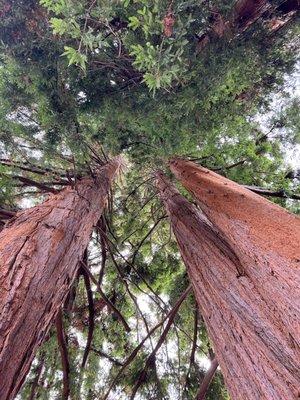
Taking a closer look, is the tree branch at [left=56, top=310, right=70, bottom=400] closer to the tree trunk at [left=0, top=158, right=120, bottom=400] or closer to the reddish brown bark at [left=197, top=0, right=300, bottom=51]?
the tree trunk at [left=0, top=158, right=120, bottom=400]

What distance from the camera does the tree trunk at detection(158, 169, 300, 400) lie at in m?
1.99

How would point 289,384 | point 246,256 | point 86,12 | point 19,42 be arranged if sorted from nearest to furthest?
1. point 289,384
2. point 246,256
3. point 86,12
4. point 19,42

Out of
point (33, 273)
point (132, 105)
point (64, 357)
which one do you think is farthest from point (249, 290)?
point (132, 105)

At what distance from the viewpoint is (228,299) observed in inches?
109

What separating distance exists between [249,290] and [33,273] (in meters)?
1.61

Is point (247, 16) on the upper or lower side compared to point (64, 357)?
upper

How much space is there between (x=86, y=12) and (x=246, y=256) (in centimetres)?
260

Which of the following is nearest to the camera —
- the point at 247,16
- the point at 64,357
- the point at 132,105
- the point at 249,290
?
the point at 249,290

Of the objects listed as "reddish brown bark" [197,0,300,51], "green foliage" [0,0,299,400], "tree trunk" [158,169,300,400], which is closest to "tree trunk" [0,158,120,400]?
"green foliage" [0,0,299,400]

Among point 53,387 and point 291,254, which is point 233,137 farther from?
point 53,387

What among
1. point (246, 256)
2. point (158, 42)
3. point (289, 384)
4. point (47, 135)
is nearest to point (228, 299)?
point (246, 256)

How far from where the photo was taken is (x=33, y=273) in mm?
2354

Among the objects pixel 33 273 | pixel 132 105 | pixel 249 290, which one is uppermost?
pixel 132 105

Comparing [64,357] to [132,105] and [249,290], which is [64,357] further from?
[132,105]
